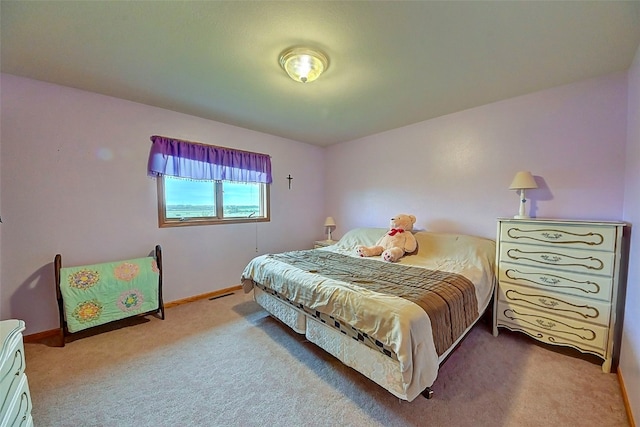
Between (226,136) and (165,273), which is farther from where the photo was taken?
(226,136)

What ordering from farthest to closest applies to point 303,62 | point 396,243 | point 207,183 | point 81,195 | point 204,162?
point 207,183 → point 204,162 → point 396,243 → point 81,195 → point 303,62

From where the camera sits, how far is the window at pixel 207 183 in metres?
2.88

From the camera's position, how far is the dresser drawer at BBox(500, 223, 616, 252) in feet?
5.84

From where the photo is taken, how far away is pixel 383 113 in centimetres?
Result: 292

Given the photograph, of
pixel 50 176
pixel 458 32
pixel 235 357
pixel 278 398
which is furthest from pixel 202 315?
pixel 458 32

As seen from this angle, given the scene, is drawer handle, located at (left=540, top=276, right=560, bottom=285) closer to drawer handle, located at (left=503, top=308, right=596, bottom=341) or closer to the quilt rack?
drawer handle, located at (left=503, top=308, right=596, bottom=341)

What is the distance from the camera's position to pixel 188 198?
3.18 metres

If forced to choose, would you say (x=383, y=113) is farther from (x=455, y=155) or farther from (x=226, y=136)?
(x=226, y=136)

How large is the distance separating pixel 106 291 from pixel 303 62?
2683 millimetres

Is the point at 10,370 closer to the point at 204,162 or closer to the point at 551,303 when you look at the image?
the point at 204,162

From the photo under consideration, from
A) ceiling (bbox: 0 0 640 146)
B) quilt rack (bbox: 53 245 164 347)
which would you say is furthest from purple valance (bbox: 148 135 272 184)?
quilt rack (bbox: 53 245 164 347)

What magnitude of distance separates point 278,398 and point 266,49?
2348 mm

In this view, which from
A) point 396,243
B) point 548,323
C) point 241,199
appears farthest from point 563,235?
point 241,199

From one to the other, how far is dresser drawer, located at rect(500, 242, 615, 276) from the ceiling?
1.45m
